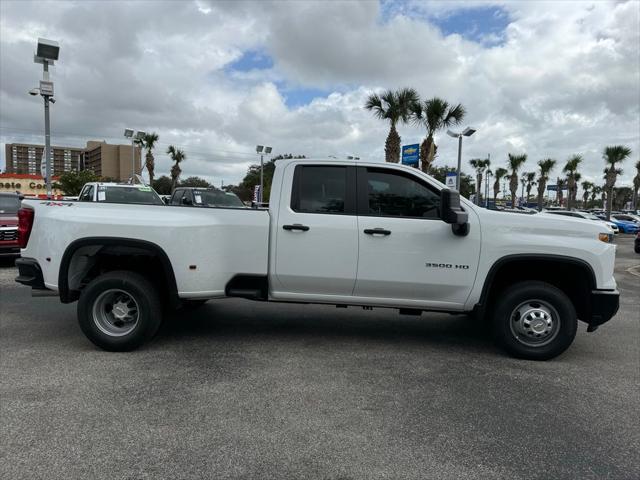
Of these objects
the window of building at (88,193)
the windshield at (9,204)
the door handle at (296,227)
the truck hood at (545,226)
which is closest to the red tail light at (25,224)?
the door handle at (296,227)

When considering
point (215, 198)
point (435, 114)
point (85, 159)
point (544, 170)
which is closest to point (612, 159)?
point (544, 170)

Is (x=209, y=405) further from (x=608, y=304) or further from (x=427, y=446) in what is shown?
(x=608, y=304)

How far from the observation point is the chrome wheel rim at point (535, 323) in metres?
4.87

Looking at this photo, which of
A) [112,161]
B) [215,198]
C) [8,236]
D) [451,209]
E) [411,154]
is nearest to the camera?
[451,209]

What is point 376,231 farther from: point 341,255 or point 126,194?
point 126,194

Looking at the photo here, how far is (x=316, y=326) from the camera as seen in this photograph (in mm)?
6141

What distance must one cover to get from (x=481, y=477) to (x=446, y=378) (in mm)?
1579

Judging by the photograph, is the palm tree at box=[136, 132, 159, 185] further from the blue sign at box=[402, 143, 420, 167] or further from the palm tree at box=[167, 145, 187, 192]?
the blue sign at box=[402, 143, 420, 167]

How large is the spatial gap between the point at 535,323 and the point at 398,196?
1.88m

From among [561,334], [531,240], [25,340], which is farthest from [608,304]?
[25,340]

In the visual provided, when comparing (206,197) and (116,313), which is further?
(206,197)

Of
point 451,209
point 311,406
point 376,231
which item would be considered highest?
point 451,209

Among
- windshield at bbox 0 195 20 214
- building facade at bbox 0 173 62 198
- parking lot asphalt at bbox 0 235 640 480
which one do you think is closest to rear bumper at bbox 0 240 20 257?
windshield at bbox 0 195 20 214

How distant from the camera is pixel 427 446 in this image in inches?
126
